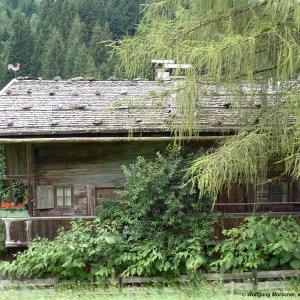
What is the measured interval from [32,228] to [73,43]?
53.2m

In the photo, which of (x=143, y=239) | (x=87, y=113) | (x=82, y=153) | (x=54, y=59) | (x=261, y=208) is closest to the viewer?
(x=143, y=239)

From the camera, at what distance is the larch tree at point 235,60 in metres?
9.59

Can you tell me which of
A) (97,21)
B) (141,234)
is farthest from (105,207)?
(97,21)

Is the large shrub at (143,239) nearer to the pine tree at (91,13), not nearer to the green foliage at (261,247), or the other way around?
the green foliage at (261,247)

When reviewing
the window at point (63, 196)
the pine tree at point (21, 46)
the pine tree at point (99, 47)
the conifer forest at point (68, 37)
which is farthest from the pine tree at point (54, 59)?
the window at point (63, 196)

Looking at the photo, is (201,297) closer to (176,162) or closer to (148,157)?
(176,162)

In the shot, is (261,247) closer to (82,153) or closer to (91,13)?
(82,153)

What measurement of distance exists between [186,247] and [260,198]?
3641 millimetres

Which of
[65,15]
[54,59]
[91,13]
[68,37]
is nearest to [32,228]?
[54,59]

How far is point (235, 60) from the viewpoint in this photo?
970cm

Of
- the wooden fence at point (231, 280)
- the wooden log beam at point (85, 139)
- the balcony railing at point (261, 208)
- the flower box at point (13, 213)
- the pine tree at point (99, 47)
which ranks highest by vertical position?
the pine tree at point (99, 47)

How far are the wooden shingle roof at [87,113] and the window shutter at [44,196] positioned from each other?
1.56 meters

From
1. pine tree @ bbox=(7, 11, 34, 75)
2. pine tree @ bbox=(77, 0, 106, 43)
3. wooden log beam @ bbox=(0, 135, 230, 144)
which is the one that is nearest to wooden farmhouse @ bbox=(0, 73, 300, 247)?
wooden log beam @ bbox=(0, 135, 230, 144)

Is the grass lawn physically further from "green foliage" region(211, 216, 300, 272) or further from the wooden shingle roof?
the wooden shingle roof
